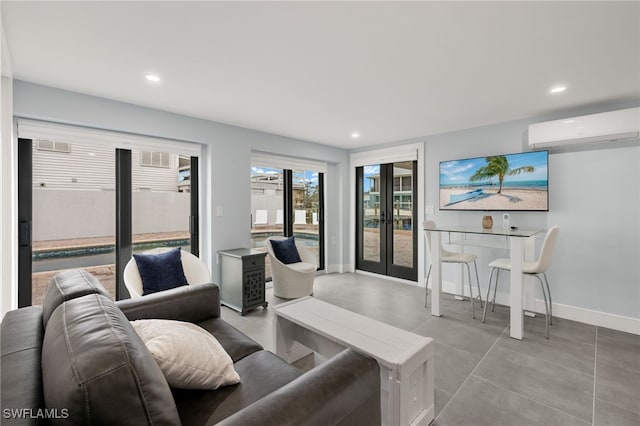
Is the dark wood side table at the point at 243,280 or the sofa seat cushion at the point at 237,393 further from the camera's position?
the dark wood side table at the point at 243,280

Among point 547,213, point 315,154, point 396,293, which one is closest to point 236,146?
point 315,154

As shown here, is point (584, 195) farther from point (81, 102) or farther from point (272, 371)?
point (81, 102)

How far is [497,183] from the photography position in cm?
376

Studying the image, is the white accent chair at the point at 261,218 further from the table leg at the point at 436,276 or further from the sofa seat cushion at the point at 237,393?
the sofa seat cushion at the point at 237,393

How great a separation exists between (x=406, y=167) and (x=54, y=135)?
14.7 feet

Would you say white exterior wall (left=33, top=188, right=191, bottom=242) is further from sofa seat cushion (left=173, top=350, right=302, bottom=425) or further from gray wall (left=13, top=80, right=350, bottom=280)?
sofa seat cushion (left=173, top=350, right=302, bottom=425)

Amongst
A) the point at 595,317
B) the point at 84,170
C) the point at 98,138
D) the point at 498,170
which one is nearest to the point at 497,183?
the point at 498,170

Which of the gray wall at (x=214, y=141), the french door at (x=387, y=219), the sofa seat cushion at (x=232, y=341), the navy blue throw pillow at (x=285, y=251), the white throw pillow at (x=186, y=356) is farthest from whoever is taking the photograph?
the french door at (x=387, y=219)

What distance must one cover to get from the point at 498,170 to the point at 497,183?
0.16 metres

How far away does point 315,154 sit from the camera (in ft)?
16.6

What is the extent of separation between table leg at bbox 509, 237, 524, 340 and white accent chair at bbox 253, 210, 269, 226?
3.29 m

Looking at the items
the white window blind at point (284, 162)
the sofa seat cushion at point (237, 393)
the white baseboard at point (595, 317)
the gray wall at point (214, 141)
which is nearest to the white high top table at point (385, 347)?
the sofa seat cushion at point (237, 393)

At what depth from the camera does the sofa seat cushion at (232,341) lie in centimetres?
164

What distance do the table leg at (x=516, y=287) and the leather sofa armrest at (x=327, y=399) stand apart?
230 centimetres
